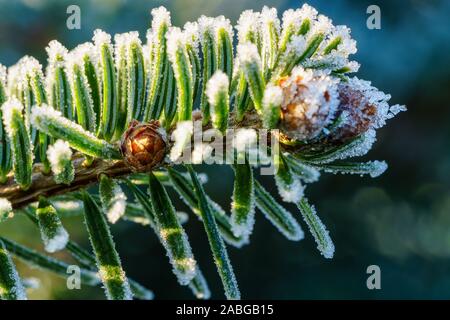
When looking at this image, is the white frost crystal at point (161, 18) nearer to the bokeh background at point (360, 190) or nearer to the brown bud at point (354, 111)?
the brown bud at point (354, 111)

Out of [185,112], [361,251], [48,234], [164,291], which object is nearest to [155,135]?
[185,112]

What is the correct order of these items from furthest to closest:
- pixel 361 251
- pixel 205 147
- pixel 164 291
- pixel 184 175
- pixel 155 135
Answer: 1. pixel 361 251
2. pixel 164 291
3. pixel 184 175
4. pixel 155 135
5. pixel 205 147

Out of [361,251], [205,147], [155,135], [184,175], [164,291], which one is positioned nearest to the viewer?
[205,147]

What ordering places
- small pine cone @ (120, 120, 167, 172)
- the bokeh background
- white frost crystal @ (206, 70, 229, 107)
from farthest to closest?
the bokeh background → small pine cone @ (120, 120, 167, 172) → white frost crystal @ (206, 70, 229, 107)

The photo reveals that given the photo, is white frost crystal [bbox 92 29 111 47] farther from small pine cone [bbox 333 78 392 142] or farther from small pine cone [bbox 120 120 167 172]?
small pine cone [bbox 333 78 392 142]

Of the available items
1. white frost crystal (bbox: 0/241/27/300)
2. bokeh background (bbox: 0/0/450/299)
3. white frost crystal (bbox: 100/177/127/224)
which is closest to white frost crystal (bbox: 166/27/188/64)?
white frost crystal (bbox: 100/177/127/224)

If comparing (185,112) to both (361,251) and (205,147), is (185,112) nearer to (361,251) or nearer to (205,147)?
(205,147)
